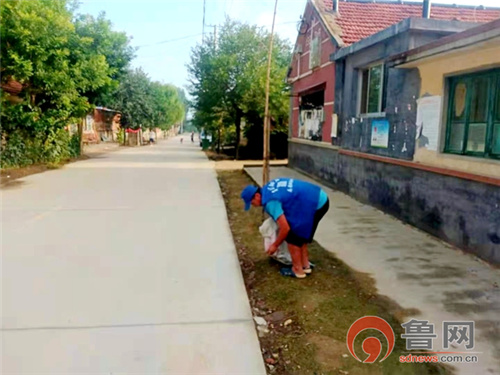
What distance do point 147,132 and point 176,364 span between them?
46.5 meters

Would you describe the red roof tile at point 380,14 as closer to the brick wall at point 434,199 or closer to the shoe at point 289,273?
the brick wall at point 434,199

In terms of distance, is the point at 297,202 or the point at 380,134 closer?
the point at 297,202

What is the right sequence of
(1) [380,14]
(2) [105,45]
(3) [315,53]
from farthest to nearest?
(2) [105,45] → (3) [315,53] → (1) [380,14]

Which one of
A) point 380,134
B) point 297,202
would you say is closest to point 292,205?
point 297,202

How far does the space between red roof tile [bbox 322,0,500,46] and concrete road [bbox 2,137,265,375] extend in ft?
21.5

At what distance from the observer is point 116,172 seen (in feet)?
49.9

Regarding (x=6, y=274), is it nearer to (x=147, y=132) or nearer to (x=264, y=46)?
(x=264, y=46)

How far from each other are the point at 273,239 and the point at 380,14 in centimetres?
981

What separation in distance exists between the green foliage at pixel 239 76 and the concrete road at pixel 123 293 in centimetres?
1234

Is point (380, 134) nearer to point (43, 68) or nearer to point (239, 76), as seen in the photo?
point (43, 68)

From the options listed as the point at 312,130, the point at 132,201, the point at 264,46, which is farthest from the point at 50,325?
the point at 264,46

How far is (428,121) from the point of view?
649 centimetres

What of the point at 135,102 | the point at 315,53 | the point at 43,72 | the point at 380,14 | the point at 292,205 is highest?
the point at 380,14

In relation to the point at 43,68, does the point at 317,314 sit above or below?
below
